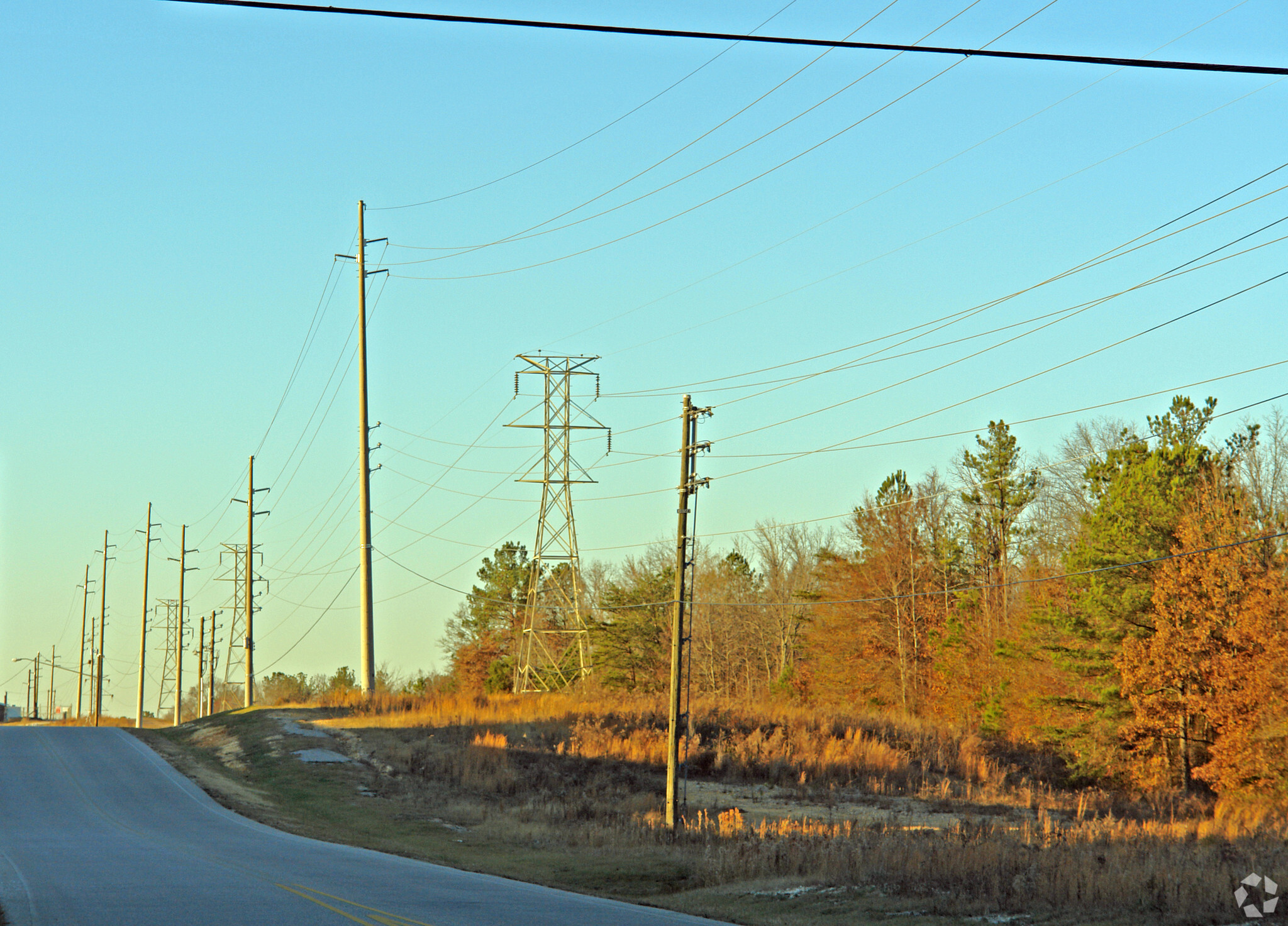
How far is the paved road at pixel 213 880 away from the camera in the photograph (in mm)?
13648

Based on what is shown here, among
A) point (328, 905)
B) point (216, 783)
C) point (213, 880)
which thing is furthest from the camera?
point (216, 783)

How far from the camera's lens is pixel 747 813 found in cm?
3164

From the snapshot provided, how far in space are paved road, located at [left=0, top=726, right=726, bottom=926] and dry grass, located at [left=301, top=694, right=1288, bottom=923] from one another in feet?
14.0

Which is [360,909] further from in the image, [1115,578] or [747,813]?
[1115,578]

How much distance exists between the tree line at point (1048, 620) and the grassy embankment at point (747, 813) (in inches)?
161

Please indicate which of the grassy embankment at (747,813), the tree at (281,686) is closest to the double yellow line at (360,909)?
the grassy embankment at (747,813)

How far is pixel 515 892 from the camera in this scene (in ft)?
56.8

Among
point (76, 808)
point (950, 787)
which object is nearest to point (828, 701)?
point (950, 787)

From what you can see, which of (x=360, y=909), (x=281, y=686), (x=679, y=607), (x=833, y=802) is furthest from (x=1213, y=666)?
(x=281, y=686)

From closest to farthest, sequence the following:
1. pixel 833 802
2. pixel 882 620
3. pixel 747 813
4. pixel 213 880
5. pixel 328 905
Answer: pixel 328 905, pixel 213 880, pixel 747 813, pixel 833 802, pixel 882 620

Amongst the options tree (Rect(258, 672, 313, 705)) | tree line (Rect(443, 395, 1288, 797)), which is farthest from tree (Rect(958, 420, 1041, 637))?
tree (Rect(258, 672, 313, 705))

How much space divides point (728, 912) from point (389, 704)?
3303cm

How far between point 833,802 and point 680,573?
12800 mm

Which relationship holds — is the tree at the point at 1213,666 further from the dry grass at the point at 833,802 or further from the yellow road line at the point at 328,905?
the yellow road line at the point at 328,905
